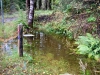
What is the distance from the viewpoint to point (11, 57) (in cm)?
766

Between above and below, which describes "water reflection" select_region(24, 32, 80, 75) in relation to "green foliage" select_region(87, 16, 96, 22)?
below

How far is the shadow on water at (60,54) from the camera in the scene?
6857 millimetres

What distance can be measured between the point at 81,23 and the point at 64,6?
3025 mm

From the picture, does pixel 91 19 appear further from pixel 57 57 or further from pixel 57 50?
pixel 57 57

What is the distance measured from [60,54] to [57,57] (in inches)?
17.9

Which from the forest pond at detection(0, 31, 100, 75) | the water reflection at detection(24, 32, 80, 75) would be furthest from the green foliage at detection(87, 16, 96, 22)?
the water reflection at detection(24, 32, 80, 75)

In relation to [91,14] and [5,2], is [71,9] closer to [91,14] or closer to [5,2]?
[91,14]

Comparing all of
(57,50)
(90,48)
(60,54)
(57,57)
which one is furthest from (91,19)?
(57,57)

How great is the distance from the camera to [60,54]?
8.72 m

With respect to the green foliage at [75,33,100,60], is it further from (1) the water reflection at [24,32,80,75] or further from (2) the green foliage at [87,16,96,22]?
(2) the green foliage at [87,16,96,22]

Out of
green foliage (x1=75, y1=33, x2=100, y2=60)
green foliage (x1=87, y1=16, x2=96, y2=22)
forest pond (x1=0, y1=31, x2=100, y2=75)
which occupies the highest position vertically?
green foliage (x1=87, y1=16, x2=96, y2=22)

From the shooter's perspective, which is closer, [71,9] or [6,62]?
[6,62]

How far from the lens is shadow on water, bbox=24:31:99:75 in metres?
6.86

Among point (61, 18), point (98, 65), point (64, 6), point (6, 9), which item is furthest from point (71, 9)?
point (6, 9)
